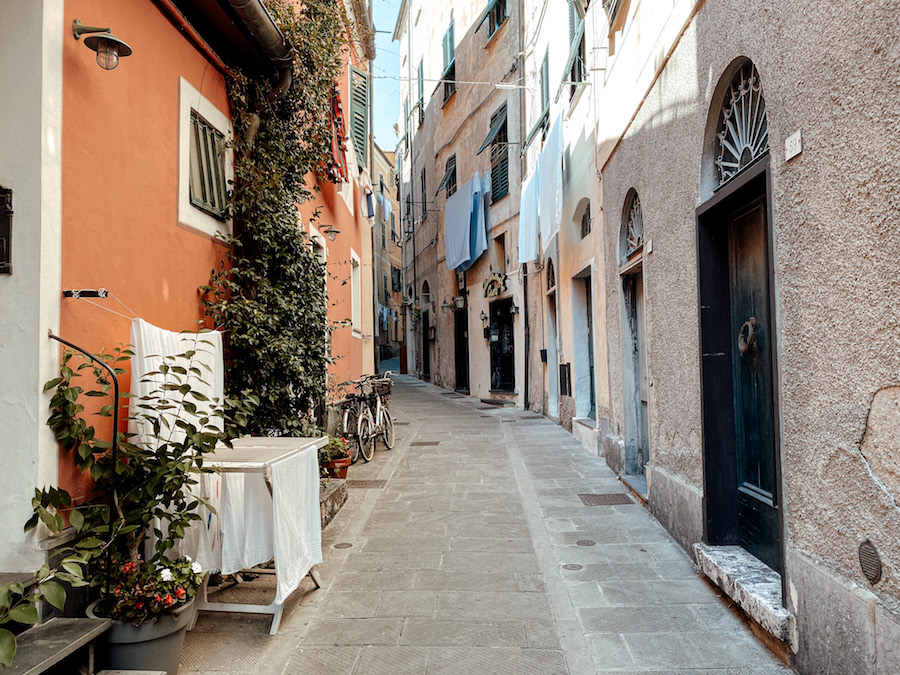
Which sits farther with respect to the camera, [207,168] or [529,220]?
[529,220]

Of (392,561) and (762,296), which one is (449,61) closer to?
(762,296)

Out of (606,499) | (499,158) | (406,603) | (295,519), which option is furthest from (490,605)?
(499,158)

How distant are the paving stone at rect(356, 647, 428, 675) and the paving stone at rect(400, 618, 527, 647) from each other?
93 mm

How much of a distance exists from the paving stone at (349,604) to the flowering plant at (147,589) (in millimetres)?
973

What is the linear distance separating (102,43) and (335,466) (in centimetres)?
434

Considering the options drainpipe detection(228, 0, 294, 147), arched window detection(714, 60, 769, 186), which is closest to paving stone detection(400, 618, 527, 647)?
arched window detection(714, 60, 769, 186)

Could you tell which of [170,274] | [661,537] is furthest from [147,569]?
[661,537]

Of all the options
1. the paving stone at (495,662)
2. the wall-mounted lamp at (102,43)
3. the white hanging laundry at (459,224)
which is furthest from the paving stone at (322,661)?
the white hanging laundry at (459,224)

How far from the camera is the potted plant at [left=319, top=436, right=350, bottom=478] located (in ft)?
20.7

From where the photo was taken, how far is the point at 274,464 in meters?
3.37

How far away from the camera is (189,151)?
14.6 ft

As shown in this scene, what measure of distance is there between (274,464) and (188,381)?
842 mm

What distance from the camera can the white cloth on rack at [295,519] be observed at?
3.42 m

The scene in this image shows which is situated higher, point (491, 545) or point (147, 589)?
point (147, 589)
